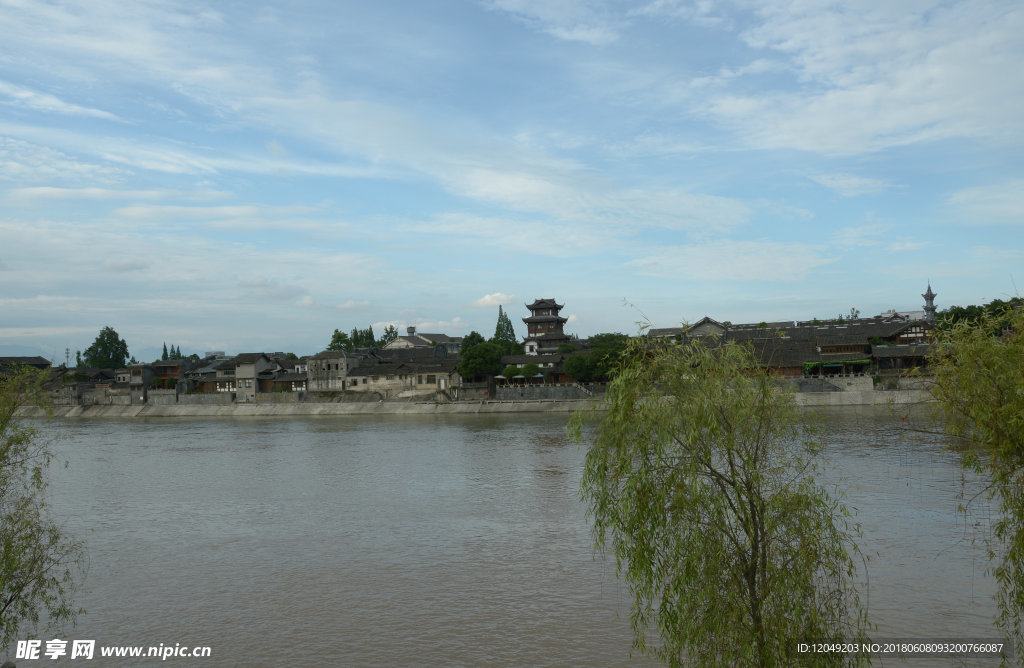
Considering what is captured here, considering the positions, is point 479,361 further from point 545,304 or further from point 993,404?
point 993,404

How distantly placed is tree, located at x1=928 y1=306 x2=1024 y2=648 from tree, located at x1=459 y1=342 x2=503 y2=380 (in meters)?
65.0

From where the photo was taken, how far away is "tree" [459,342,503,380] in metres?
73.8

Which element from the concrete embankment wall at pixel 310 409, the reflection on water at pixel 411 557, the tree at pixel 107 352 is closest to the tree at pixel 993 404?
the reflection on water at pixel 411 557

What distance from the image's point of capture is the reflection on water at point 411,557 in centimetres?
1428

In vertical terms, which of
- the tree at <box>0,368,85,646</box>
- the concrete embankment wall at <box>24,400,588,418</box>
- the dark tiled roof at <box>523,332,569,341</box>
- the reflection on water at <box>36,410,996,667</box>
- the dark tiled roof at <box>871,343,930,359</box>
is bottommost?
the reflection on water at <box>36,410,996,667</box>

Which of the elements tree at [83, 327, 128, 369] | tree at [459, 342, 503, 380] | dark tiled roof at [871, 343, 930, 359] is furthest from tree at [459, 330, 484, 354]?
Result: tree at [83, 327, 128, 369]

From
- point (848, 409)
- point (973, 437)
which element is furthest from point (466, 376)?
point (973, 437)

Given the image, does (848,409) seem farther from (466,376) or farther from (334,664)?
(334,664)

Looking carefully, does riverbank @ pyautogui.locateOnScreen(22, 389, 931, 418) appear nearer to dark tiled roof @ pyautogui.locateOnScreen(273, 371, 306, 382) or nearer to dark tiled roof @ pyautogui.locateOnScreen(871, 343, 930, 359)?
dark tiled roof @ pyautogui.locateOnScreen(273, 371, 306, 382)

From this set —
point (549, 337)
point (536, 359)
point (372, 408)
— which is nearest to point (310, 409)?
point (372, 408)

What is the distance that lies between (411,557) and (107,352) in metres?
112

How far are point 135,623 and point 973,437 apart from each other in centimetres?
1576

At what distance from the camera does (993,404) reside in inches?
344

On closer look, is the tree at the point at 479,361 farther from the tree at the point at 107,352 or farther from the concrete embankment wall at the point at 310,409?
the tree at the point at 107,352
